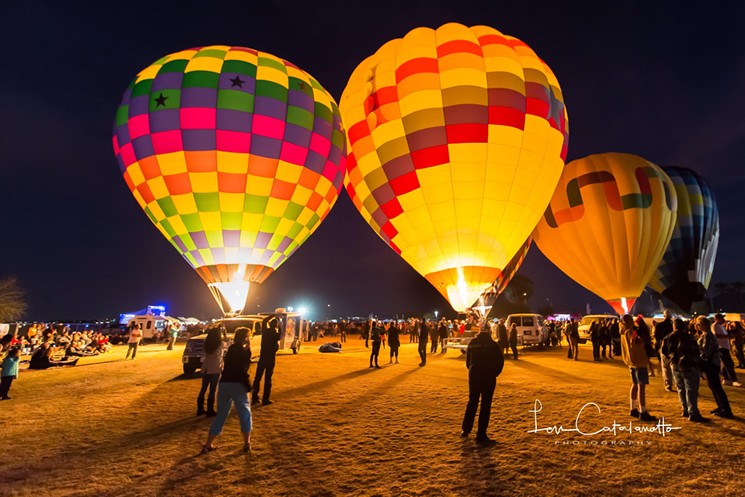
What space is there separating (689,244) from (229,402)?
1141 inches

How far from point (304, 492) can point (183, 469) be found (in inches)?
55.6

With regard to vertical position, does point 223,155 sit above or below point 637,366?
above

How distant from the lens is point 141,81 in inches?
535

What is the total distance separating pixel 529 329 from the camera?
1853cm

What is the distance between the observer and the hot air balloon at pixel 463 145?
12.0 meters

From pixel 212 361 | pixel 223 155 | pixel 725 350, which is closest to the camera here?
pixel 212 361

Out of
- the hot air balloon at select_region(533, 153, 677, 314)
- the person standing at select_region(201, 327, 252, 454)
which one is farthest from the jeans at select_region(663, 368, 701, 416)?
the hot air balloon at select_region(533, 153, 677, 314)

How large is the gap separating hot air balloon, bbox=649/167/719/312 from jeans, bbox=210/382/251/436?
92.7ft

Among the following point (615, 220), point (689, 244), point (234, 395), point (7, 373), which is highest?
point (615, 220)

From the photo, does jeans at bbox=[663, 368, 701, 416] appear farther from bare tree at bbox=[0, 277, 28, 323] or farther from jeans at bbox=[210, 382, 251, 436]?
bare tree at bbox=[0, 277, 28, 323]

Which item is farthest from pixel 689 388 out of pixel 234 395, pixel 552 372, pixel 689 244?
pixel 689 244

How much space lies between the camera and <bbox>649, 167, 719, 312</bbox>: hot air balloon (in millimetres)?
24094

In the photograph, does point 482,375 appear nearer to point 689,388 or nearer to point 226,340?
point 689,388

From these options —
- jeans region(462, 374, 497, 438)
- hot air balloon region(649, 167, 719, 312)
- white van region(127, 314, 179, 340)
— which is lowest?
white van region(127, 314, 179, 340)
